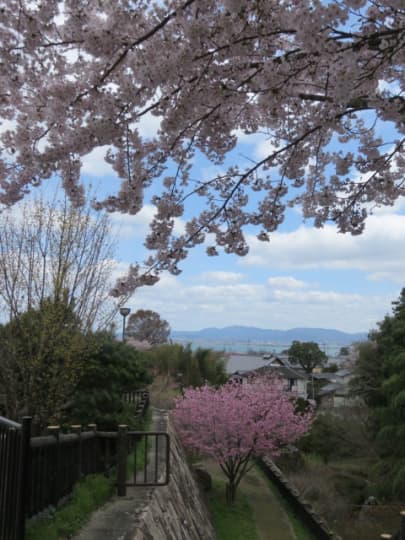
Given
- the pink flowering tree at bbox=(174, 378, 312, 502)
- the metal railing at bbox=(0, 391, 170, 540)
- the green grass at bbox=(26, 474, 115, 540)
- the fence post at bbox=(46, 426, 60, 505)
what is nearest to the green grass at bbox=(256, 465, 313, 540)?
the pink flowering tree at bbox=(174, 378, 312, 502)

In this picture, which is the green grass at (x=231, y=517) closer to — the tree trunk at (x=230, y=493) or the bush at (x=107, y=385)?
the tree trunk at (x=230, y=493)

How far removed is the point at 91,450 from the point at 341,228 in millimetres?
3885

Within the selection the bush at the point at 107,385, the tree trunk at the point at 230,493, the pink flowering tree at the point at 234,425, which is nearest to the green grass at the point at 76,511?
the bush at the point at 107,385

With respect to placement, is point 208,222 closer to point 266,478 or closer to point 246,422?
point 246,422

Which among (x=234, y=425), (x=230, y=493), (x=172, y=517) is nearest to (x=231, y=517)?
(x=230, y=493)

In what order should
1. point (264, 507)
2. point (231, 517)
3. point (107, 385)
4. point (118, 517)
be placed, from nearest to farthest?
Answer: point (118, 517), point (107, 385), point (231, 517), point (264, 507)

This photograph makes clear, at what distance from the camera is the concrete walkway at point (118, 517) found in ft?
14.0

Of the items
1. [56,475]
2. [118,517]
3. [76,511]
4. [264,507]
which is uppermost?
[56,475]

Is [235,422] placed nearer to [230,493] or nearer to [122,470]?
[230,493]

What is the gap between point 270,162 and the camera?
4148 millimetres

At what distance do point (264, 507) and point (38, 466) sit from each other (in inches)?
374

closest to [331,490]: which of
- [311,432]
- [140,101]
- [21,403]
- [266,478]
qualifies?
[266,478]

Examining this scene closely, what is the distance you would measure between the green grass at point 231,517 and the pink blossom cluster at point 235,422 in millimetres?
899

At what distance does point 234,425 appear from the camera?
12891 mm
